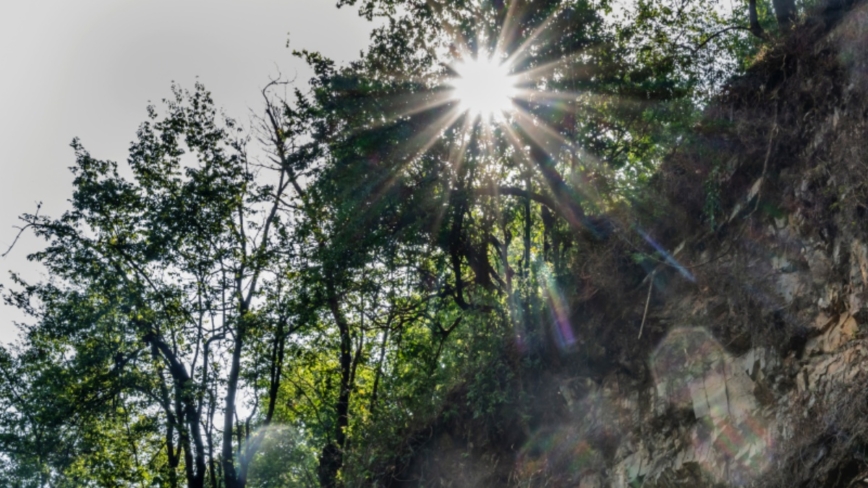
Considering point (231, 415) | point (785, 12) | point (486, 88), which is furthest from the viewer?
point (231, 415)

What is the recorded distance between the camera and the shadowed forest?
8242 mm

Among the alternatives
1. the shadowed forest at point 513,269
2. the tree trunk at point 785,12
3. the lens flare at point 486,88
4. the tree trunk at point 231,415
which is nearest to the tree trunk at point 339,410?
the shadowed forest at point 513,269

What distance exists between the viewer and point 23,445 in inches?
808

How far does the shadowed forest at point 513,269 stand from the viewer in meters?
8.24

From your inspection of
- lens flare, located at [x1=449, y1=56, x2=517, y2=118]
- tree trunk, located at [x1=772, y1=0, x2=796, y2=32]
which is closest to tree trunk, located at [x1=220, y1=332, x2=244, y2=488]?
lens flare, located at [x1=449, y1=56, x2=517, y2=118]

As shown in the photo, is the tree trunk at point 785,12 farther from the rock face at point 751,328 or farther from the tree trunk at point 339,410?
the tree trunk at point 339,410

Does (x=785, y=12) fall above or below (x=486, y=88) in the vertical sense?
below

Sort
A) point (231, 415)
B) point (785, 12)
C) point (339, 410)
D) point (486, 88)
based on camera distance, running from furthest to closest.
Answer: point (339, 410) → point (231, 415) → point (486, 88) → point (785, 12)

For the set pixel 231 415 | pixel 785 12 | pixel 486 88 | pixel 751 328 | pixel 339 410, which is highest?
pixel 486 88

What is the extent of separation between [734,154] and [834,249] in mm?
2597

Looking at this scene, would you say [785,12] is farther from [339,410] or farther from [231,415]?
[231,415]

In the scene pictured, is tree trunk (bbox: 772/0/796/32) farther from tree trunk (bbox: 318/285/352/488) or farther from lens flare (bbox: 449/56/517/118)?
tree trunk (bbox: 318/285/352/488)

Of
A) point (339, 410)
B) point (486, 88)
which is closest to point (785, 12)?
point (486, 88)

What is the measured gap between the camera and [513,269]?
15.6 meters
